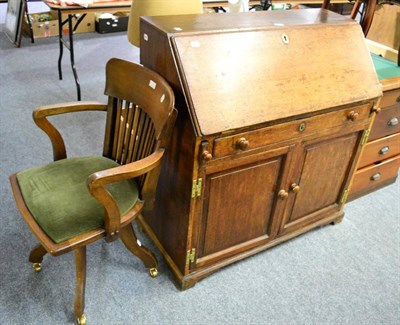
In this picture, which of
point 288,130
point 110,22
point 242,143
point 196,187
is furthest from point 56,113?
point 110,22

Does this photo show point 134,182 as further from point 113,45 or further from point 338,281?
point 113,45

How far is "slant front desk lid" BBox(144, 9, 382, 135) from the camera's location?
1231 mm

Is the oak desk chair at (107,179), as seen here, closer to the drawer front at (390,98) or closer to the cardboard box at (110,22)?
the drawer front at (390,98)

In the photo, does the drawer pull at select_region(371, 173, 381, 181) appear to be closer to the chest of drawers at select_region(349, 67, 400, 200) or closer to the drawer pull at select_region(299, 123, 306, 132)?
the chest of drawers at select_region(349, 67, 400, 200)

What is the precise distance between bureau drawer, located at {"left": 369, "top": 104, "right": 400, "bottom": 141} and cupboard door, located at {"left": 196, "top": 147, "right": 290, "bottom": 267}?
28.2 inches

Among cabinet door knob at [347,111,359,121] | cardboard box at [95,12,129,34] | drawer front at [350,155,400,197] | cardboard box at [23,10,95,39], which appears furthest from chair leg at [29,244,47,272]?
cardboard box at [95,12,129,34]

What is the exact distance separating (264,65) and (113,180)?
653 mm

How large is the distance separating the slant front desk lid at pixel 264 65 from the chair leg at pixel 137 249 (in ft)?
1.84

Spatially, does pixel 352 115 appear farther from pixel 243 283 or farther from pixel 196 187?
pixel 243 283

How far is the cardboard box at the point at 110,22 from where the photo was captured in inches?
169

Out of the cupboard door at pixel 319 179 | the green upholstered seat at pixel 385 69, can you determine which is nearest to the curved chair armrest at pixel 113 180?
the cupboard door at pixel 319 179

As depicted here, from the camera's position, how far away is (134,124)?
143 centimetres

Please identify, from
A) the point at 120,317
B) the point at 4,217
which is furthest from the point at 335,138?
the point at 4,217

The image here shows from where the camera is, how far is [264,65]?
1.35m
